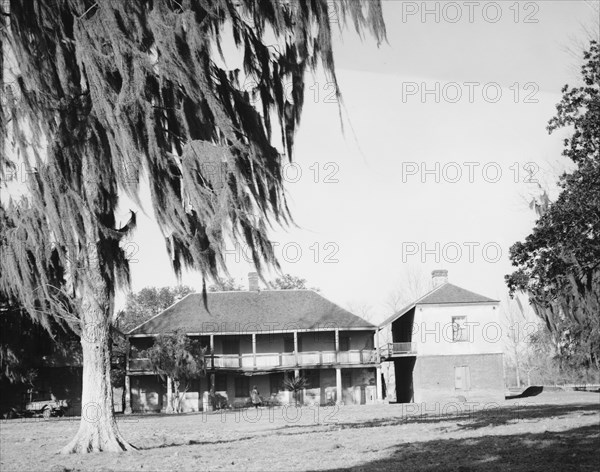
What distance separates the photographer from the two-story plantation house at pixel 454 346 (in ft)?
119

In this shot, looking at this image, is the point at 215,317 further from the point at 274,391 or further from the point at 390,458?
the point at 390,458

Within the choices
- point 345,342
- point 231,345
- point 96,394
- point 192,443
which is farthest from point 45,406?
point 96,394

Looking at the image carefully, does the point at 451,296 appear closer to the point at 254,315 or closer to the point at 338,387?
the point at 338,387

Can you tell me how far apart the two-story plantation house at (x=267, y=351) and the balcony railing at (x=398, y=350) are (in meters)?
0.69

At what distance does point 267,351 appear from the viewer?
125ft

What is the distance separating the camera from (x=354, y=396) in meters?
37.8

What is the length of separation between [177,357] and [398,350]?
40.7 ft

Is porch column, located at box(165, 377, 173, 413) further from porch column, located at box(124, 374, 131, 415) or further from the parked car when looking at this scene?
the parked car

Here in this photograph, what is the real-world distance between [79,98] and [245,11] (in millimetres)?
1323

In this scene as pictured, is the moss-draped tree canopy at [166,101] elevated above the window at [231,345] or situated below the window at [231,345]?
above

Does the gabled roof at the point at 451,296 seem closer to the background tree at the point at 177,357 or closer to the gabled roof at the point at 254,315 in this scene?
the gabled roof at the point at 254,315

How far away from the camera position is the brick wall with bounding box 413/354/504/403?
36.1m

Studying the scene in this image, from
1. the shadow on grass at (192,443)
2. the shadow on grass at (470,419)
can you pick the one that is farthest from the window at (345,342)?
the shadow on grass at (192,443)

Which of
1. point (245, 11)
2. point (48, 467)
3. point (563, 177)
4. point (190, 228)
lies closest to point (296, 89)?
point (245, 11)
